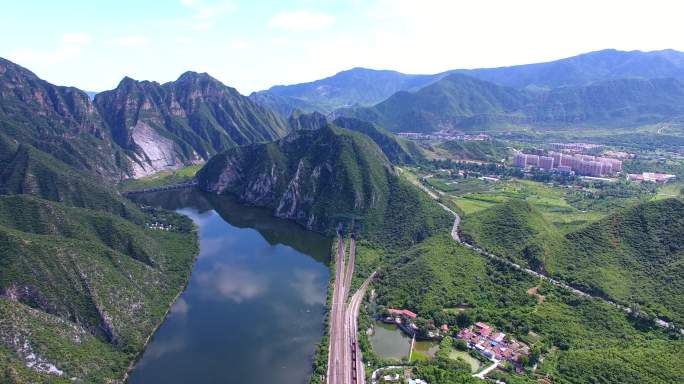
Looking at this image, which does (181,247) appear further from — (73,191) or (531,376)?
(531,376)

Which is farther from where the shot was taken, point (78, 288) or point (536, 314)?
point (536, 314)

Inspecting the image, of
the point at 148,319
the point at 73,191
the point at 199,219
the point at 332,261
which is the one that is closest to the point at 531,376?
the point at 332,261

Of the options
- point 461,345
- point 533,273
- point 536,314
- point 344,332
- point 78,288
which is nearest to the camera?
point 461,345

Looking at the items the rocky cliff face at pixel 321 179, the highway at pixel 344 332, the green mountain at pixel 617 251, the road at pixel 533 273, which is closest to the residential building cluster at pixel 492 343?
the highway at pixel 344 332

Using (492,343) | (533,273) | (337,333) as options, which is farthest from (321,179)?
(492,343)

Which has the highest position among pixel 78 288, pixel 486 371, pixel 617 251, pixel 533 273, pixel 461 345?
pixel 78 288

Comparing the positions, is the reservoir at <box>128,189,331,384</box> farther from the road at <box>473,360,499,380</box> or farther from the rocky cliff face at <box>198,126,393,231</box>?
the road at <box>473,360,499,380</box>

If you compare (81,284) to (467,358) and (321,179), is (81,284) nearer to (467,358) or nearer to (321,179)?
(467,358)
